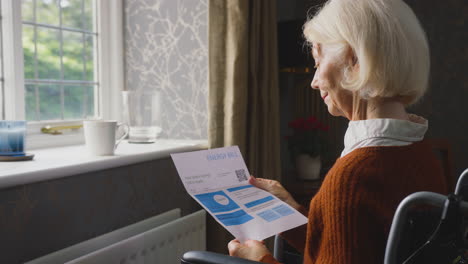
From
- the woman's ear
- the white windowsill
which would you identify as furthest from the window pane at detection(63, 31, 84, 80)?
the woman's ear

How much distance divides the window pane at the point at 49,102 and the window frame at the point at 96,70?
0.03m

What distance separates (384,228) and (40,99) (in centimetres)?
146

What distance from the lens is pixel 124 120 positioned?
1.95 m

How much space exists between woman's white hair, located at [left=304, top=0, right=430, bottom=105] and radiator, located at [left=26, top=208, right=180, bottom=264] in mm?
881

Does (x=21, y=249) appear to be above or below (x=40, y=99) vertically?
below

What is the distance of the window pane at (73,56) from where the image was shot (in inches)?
77.5

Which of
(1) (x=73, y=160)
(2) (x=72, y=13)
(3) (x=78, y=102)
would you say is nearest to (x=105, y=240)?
(1) (x=73, y=160)

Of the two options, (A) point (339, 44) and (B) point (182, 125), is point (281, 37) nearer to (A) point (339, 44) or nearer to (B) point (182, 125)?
(B) point (182, 125)

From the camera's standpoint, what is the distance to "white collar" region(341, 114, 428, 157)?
3.19 feet

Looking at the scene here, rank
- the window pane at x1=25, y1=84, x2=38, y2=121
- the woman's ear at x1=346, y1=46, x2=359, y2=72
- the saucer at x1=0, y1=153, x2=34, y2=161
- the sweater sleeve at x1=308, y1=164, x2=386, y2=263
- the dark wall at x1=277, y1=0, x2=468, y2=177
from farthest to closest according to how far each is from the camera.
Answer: the dark wall at x1=277, y1=0, x2=468, y2=177 → the window pane at x1=25, y1=84, x2=38, y2=121 → the saucer at x1=0, y1=153, x2=34, y2=161 → the woman's ear at x1=346, y1=46, x2=359, y2=72 → the sweater sleeve at x1=308, y1=164, x2=386, y2=263

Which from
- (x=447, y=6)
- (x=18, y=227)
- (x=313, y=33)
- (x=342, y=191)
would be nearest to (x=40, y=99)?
(x=18, y=227)

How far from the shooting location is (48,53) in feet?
6.15

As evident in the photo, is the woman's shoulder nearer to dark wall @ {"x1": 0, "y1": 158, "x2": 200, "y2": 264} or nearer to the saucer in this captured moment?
dark wall @ {"x1": 0, "y1": 158, "x2": 200, "y2": 264}

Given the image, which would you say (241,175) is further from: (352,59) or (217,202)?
(352,59)
